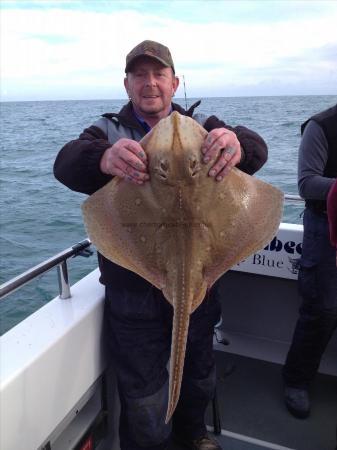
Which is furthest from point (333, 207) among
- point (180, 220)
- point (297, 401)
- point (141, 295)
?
point (297, 401)

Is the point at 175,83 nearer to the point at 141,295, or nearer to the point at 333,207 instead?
the point at 333,207

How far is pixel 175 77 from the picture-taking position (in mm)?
2861

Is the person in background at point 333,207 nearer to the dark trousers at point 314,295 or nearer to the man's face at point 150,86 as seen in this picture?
the dark trousers at point 314,295

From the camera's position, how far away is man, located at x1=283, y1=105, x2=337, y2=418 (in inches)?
129

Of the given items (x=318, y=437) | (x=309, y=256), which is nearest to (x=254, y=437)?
(x=318, y=437)

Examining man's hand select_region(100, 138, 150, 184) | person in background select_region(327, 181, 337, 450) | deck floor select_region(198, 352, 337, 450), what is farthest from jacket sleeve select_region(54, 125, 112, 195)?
deck floor select_region(198, 352, 337, 450)

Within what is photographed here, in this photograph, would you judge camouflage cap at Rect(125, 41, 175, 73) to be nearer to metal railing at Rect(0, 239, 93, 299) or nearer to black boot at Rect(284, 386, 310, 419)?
metal railing at Rect(0, 239, 93, 299)

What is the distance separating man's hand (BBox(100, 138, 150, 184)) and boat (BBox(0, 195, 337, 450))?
92 centimetres

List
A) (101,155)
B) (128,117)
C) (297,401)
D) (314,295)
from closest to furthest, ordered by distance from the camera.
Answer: (101,155) → (128,117) → (314,295) → (297,401)

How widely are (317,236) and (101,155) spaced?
6.22ft

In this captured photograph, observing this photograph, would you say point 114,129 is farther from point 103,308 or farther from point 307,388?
point 307,388

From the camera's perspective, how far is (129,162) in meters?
2.02

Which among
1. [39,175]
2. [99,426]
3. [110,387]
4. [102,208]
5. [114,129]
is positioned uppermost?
[114,129]

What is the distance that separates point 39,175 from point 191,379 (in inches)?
712
